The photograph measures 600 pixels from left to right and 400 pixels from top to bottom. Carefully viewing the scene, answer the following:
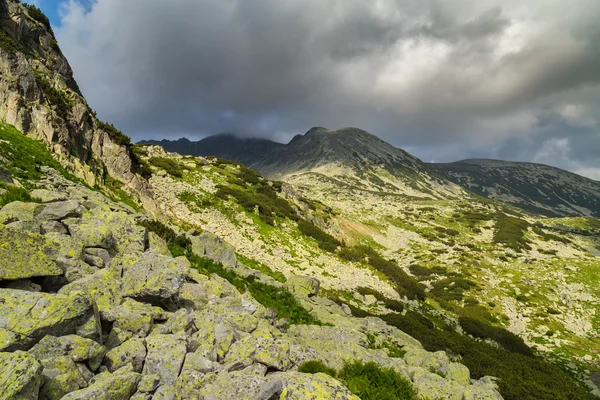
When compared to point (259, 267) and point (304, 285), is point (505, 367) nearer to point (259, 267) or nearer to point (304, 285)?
point (304, 285)

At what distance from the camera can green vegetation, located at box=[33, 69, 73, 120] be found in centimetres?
2675

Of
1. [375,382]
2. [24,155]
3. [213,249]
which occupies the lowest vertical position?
[375,382]

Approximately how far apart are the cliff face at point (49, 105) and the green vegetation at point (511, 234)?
81204 millimetres

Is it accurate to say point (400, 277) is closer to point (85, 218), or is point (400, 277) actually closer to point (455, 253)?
point (455, 253)

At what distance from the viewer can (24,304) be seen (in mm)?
6086

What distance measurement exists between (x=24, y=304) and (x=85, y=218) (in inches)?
272

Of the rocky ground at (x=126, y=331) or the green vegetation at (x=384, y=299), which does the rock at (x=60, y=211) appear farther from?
the green vegetation at (x=384, y=299)

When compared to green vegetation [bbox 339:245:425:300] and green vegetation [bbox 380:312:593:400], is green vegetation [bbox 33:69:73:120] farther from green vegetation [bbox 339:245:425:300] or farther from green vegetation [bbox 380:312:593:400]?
green vegetation [bbox 380:312:593:400]

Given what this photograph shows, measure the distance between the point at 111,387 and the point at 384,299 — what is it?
30.6 metres

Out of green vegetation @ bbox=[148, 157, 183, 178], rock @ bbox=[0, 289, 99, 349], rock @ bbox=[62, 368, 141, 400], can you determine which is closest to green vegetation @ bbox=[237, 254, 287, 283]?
rock @ bbox=[0, 289, 99, 349]

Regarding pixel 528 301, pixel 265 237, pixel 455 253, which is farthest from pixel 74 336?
pixel 455 253

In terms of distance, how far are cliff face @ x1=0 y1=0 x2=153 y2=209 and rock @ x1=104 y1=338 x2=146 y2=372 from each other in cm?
2108

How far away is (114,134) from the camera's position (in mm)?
32875

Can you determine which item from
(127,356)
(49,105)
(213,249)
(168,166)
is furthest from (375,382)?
(168,166)
